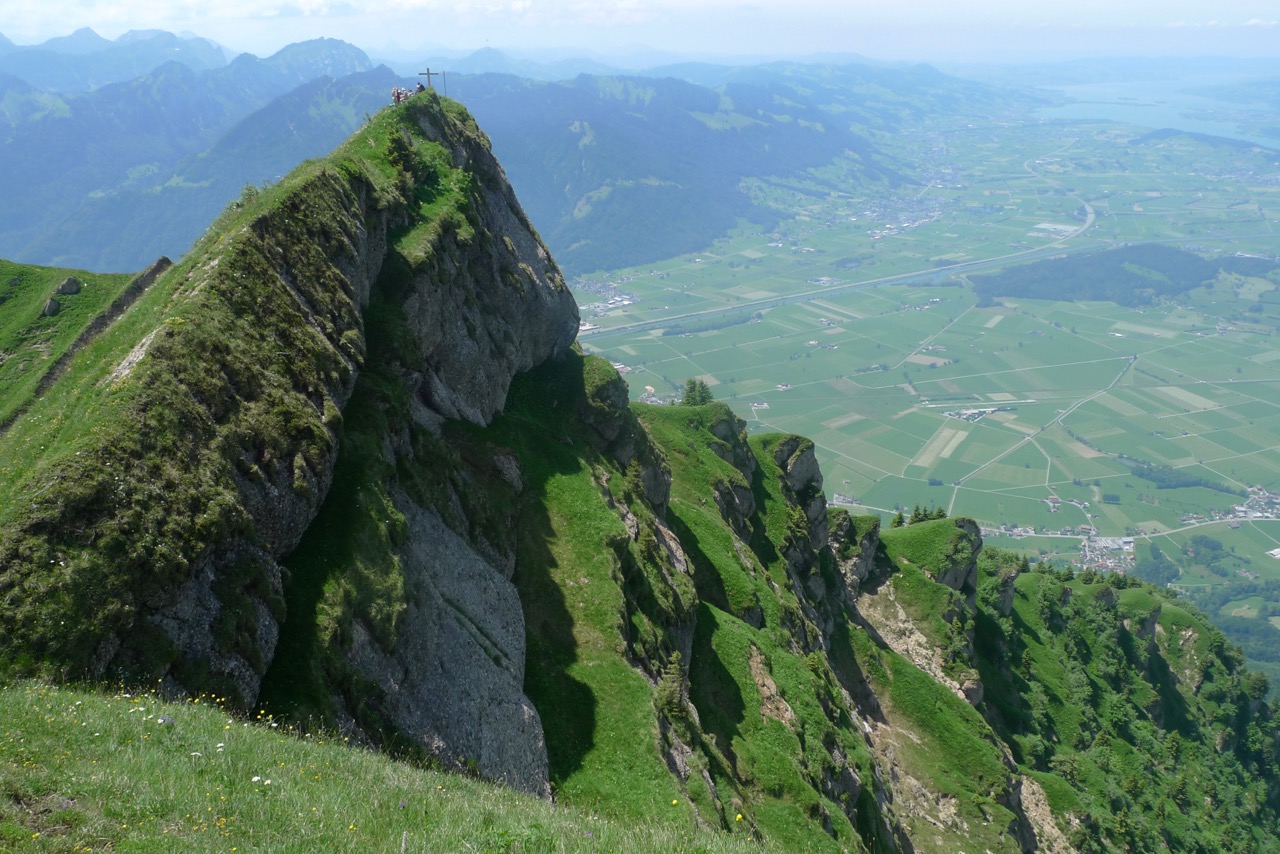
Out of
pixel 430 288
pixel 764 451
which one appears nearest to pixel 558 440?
pixel 430 288

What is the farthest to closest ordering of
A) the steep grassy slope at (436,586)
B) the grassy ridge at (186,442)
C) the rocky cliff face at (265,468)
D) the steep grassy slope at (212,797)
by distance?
the rocky cliff face at (265,468), the grassy ridge at (186,442), the steep grassy slope at (436,586), the steep grassy slope at (212,797)

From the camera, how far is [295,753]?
63.3 ft

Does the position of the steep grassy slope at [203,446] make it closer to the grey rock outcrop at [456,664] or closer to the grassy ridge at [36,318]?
the grey rock outcrop at [456,664]

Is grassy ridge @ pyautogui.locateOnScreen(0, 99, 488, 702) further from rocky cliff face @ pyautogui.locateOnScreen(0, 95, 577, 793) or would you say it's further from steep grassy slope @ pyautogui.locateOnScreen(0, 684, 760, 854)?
steep grassy slope @ pyautogui.locateOnScreen(0, 684, 760, 854)

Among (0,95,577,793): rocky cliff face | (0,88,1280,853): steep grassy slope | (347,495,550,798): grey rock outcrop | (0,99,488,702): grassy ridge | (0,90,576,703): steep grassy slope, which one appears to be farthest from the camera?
(347,495,550,798): grey rock outcrop

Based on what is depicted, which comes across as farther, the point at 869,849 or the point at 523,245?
the point at 523,245

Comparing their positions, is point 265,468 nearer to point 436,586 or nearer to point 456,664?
point 436,586

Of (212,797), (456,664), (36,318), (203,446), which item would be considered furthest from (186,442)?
(36,318)

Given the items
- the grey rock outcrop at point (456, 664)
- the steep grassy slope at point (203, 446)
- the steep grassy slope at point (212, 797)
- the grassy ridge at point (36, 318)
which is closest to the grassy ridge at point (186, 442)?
the steep grassy slope at point (203, 446)

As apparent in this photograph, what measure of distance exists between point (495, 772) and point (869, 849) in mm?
31431

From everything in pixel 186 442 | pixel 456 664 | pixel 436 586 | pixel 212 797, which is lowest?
pixel 456 664

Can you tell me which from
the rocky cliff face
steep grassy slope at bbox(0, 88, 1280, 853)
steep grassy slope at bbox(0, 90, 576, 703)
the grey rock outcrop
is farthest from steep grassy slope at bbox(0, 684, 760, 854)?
the grey rock outcrop

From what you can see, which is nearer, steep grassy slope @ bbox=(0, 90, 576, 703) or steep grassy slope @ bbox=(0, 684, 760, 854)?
steep grassy slope @ bbox=(0, 684, 760, 854)

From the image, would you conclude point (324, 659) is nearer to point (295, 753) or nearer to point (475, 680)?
point (295, 753)
